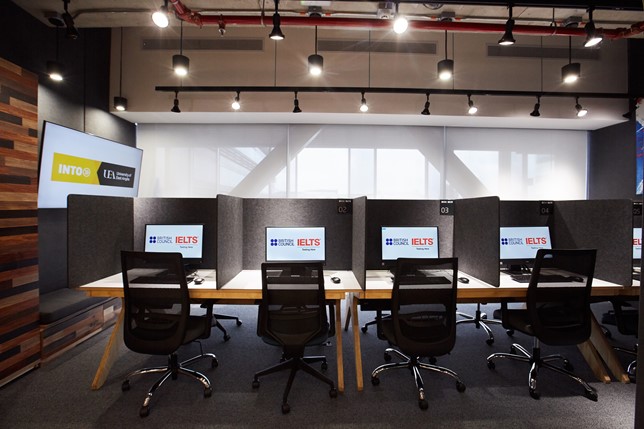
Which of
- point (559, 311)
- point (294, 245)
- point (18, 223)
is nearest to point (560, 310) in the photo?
point (559, 311)

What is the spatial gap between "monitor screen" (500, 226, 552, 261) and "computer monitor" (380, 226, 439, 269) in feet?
2.10

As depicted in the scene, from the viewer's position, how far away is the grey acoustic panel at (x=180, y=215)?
2510 millimetres

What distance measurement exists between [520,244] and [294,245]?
1.99 m

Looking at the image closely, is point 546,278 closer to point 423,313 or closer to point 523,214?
point 523,214

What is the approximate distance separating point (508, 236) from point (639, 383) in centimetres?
173

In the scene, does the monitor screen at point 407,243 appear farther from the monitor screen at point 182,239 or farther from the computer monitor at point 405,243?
the monitor screen at point 182,239

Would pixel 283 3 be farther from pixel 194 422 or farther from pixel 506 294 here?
pixel 194 422

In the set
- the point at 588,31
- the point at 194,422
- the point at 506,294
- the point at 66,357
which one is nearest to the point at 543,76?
the point at 588,31

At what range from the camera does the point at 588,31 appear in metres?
2.22

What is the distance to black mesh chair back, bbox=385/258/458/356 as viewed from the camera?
1.75 metres

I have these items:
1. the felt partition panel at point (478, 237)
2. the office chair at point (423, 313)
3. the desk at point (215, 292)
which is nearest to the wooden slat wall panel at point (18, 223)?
the desk at point (215, 292)

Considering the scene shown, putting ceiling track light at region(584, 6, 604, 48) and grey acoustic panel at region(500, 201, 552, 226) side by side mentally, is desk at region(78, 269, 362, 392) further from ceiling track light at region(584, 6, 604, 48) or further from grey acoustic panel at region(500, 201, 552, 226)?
ceiling track light at region(584, 6, 604, 48)

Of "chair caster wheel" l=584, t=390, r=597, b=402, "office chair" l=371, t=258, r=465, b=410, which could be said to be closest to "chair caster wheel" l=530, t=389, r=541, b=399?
"chair caster wheel" l=584, t=390, r=597, b=402

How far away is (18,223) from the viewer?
2.11 metres
